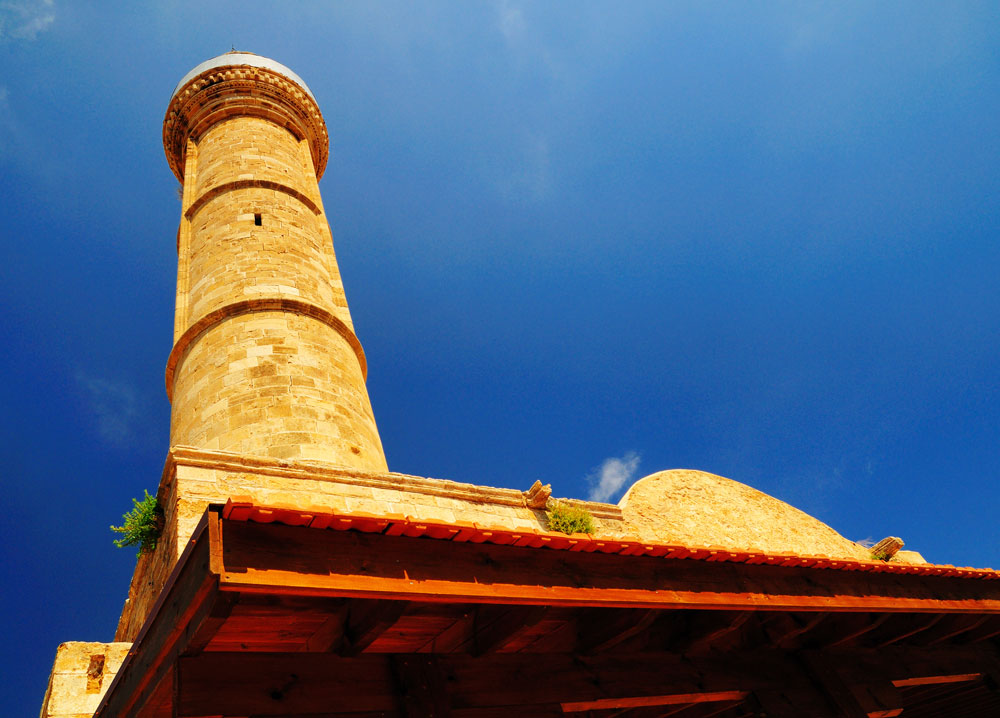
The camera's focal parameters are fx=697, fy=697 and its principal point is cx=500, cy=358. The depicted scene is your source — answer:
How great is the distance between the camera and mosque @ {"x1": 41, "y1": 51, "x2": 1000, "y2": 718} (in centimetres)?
301

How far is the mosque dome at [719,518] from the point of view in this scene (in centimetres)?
1020

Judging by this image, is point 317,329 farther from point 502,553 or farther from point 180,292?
point 502,553

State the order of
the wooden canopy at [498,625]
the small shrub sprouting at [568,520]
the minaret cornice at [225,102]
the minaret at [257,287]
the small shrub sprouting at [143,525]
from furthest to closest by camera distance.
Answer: the minaret cornice at [225,102] < the minaret at [257,287] < the small shrub sprouting at [568,520] < the small shrub sprouting at [143,525] < the wooden canopy at [498,625]

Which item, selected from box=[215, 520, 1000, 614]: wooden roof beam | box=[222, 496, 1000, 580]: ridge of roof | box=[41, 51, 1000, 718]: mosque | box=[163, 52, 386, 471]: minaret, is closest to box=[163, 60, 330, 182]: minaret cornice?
box=[163, 52, 386, 471]: minaret

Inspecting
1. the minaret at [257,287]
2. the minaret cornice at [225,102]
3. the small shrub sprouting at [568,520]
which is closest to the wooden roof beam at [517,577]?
the small shrub sprouting at [568,520]

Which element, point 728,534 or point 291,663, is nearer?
point 291,663

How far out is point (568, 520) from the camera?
838 centimetres

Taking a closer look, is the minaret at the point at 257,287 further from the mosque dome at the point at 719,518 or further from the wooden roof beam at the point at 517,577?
the wooden roof beam at the point at 517,577

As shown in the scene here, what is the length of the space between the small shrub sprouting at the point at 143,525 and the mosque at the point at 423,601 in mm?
88

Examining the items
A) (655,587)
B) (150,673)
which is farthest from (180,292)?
(655,587)

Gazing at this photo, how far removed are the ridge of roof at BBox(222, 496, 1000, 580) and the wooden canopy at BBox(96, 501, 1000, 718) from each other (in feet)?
0.04

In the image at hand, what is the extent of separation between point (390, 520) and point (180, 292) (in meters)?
9.53

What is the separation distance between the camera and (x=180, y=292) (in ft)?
36.6

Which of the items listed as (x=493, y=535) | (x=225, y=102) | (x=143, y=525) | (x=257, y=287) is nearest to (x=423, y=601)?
(x=493, y=535)
